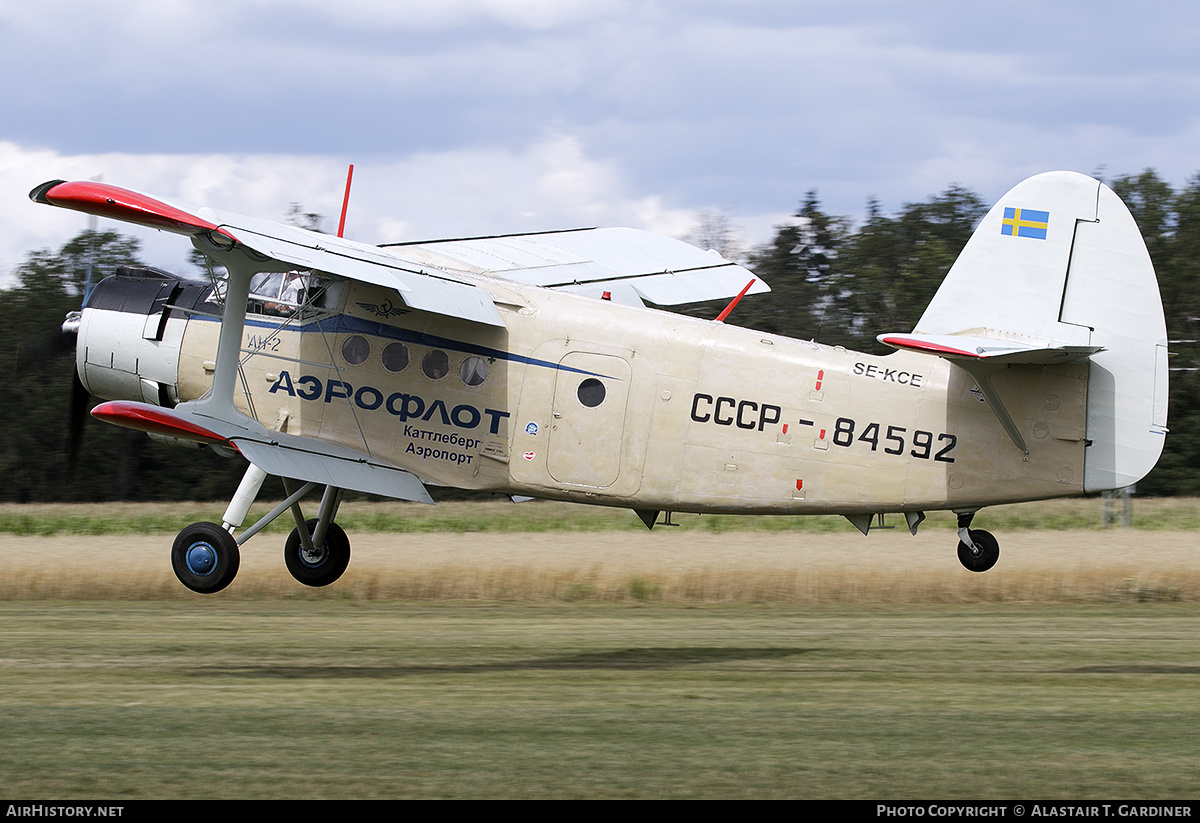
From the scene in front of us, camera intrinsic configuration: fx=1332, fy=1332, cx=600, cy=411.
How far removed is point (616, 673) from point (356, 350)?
3702 mm

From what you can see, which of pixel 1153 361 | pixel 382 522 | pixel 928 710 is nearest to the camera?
pixel 928 710

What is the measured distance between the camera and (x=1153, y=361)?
1080cm

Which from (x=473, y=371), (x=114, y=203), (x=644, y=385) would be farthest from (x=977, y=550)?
(x=114, y=203)

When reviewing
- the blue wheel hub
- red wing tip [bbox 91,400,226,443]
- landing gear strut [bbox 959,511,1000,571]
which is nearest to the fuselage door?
red wing tip [bbox 91,400,226,443]

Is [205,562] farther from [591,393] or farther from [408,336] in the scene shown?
[591,393]

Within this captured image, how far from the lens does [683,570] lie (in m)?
19.9

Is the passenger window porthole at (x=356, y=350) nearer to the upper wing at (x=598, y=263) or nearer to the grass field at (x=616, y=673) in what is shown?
the upper wing at (x=598, y=263)

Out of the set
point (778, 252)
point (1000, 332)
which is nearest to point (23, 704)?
point (1000, 332)

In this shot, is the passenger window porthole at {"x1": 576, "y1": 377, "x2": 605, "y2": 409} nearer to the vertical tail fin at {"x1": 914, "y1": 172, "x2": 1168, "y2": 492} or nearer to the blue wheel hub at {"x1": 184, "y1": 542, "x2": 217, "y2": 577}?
the vertical tail fin at {"x1": 914, "y1": 172, "x2": 1168, "y2": 492}

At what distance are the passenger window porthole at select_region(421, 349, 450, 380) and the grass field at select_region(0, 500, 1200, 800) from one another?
2544 millimetres

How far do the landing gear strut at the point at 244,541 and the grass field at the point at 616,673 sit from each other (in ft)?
2.31

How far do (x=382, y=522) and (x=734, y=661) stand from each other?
664 inches

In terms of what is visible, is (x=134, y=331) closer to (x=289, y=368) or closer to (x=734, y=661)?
(x=289, y=368)

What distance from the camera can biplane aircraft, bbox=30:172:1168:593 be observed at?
10898 millimetres
